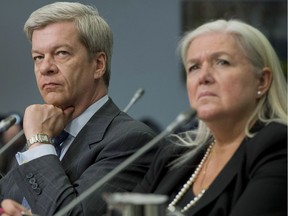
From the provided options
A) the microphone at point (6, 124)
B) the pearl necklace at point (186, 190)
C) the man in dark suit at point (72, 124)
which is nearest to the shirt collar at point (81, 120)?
the man in dark suit at point (72, 124)

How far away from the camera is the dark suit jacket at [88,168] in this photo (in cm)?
248

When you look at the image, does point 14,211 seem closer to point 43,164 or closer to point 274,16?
point 43,164

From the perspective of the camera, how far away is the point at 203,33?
7.50 ft

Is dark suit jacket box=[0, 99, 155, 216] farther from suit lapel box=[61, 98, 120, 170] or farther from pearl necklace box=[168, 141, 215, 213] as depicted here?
pearl necklace box=[168, 141, 215, 213]

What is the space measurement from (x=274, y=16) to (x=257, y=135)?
224cm

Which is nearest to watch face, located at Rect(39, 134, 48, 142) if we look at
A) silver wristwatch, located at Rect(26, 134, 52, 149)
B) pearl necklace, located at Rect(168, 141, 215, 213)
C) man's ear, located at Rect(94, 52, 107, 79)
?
silver wristwatch, located at Rect(26, 134, 52, 149)

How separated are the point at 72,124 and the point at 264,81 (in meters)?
0.84

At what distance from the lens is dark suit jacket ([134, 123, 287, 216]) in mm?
1964

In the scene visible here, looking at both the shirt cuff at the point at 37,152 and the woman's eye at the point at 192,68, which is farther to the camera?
the shirt cuff at the point at 37,152

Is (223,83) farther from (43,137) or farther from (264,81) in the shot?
(43,137)

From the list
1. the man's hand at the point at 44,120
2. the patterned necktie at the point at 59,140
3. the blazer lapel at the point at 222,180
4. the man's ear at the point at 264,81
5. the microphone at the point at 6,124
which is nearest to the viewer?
the blazer lapel at the point at 222,180

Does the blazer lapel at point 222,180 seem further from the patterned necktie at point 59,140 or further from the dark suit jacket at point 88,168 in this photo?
the patterned necktie at point 59,140

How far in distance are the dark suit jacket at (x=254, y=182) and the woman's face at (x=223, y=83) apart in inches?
3.9

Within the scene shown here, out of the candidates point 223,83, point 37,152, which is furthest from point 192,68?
point 37,152
